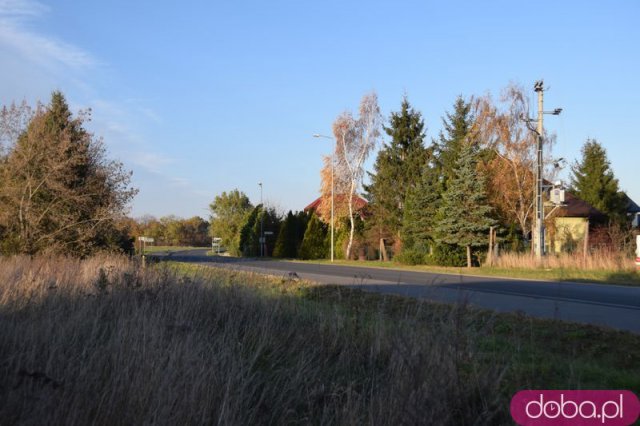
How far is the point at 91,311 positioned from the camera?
699 cm

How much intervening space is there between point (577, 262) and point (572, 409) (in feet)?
74.1

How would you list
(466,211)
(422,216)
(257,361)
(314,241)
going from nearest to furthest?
1. (257,361)
2. (466,211)
3. (422,216)
4. (314,241)

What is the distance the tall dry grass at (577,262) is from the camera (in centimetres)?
2269

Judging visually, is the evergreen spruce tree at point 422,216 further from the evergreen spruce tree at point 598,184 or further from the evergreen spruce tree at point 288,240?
the evergreen spruce tree at point 598,184

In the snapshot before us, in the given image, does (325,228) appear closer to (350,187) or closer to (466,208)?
(350,187)

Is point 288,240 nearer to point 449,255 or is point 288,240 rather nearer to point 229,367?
point 449,255

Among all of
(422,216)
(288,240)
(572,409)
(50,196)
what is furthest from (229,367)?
(288,240)

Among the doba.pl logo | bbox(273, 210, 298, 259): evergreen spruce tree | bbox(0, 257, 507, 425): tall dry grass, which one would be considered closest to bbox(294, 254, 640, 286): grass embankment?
bbox(0, 257, 507, 425): tall dry grass

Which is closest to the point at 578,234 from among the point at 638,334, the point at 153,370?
the point at 638,334

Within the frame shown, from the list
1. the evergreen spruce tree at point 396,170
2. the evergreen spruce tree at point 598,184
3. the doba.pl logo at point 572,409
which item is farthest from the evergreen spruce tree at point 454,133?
the doba.pl logo at point 572,409

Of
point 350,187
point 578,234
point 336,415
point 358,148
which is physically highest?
point 358,148

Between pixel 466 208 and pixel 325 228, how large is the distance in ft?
59.5

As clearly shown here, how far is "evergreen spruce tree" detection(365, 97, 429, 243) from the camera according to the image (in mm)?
40094

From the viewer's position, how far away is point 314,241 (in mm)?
45969
